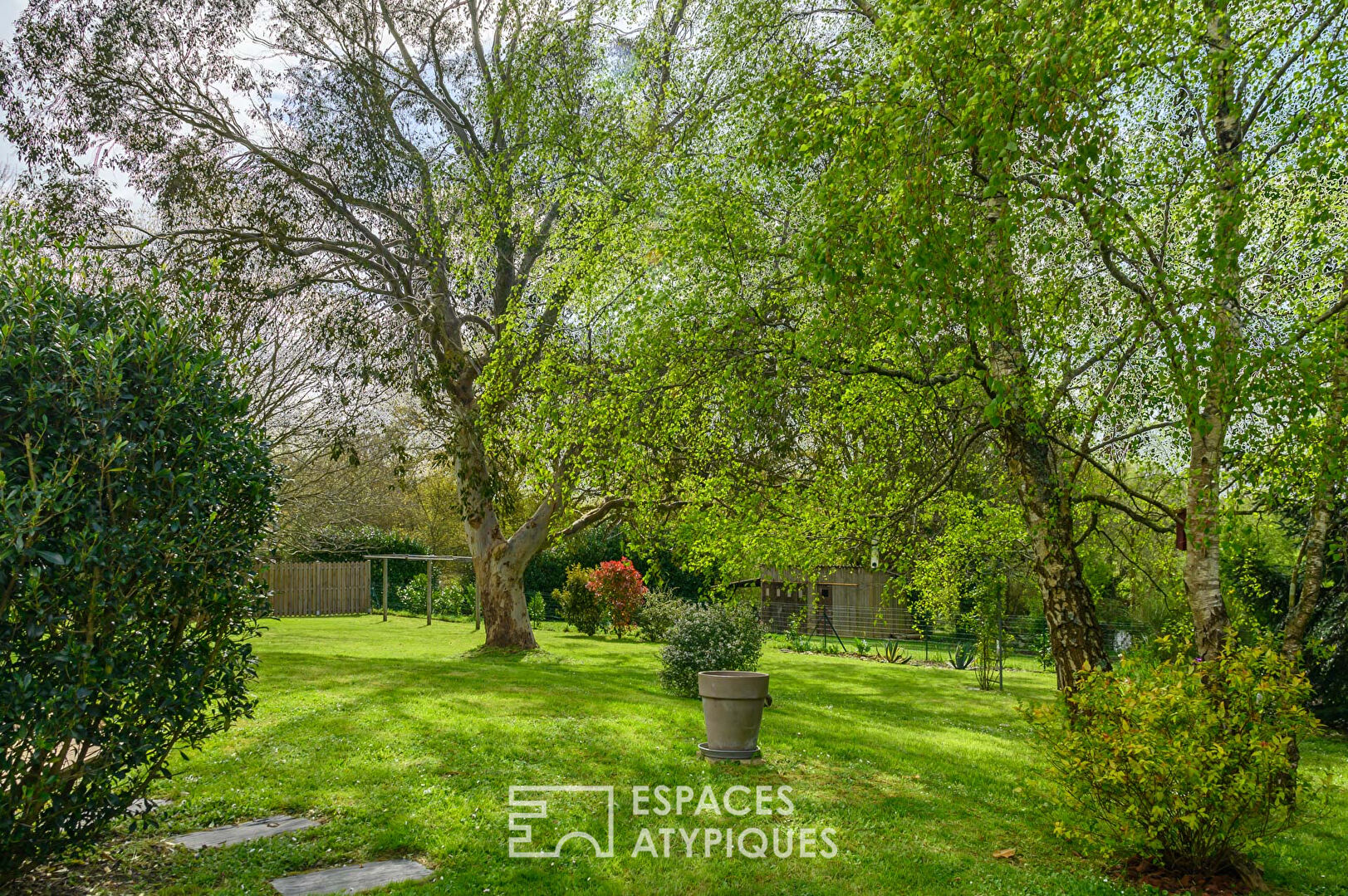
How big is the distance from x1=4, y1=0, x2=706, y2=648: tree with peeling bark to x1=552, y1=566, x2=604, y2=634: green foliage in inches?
276

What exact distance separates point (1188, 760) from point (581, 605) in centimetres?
2025

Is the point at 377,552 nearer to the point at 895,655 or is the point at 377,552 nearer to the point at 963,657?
the point at 895,655

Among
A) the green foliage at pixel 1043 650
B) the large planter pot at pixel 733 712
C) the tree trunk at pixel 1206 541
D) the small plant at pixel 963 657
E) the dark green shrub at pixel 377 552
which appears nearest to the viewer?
the tree trunk at pixel 1206 541

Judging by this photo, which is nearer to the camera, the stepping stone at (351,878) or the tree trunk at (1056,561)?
the stepping stone at (351,878)

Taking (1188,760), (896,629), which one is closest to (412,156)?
(1188,760)

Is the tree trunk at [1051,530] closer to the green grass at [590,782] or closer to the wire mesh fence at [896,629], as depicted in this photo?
the green grass at [590,782]

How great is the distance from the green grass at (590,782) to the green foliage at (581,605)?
10468 mm

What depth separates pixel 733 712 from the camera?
27.7ft

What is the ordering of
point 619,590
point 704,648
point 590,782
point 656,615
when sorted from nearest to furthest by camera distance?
point 590,782, point 704,648, point 656,615, point 619,590

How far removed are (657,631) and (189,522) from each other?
1916 centimetres

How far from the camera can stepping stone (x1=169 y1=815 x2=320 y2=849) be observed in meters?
5.52

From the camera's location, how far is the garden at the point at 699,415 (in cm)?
479

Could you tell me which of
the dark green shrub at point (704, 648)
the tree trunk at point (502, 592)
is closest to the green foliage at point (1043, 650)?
the dark green shrub at point (704, 648)

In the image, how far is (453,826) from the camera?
19.7 ft
